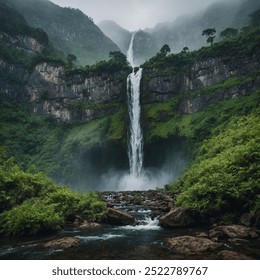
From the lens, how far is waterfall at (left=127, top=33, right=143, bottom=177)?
5522cm

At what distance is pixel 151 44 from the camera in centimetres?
18062

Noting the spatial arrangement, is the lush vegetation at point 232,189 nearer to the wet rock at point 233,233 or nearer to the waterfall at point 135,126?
the wet rock at point 233,233

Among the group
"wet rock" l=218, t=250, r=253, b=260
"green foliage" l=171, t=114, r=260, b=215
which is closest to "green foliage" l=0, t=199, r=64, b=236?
"green foliage" l=171, t=114, r=260, b=215

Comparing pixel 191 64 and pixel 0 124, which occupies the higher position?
pixel 191 64

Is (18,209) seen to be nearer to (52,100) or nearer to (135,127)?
(135,127)

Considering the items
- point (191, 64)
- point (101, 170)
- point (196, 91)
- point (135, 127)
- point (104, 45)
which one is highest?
point (104, 45)

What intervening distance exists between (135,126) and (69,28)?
12853 centimetres

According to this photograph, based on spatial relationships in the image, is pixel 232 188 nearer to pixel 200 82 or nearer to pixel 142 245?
pixel 142 245

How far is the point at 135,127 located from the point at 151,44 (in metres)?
134

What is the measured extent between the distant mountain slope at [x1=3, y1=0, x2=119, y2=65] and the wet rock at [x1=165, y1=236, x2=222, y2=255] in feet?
444

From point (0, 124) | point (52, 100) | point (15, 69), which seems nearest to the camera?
point (0, 124)

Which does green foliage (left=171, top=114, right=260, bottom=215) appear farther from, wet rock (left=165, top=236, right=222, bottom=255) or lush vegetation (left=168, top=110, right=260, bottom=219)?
wet rock (left=165, top=236, right=222, bottom=255)

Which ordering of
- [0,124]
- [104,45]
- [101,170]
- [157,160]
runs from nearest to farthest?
[157,160] → [101,170] → [0,124] → [104,45]
